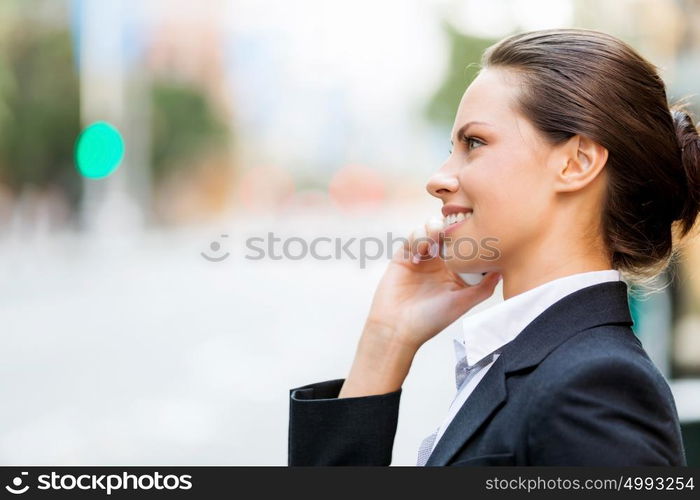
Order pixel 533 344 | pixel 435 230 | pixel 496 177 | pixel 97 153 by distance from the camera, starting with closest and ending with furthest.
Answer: pixel 533 344, pixel 496 177, pixel 435 230, pixel 97 153

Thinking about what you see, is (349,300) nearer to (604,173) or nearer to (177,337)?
(177,337)

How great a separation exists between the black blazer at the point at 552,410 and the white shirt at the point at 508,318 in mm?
42

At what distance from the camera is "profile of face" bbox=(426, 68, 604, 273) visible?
5.51 feet

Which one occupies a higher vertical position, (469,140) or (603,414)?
(469,140)

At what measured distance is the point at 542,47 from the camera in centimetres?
172

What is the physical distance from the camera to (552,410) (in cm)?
137

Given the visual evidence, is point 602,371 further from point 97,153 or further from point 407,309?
point 97,153

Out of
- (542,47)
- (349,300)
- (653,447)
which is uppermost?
(542,47)

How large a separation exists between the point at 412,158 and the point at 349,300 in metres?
34.3

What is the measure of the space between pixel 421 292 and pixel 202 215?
5031 centimetres

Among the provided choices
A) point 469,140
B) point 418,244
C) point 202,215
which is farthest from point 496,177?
point 202,215

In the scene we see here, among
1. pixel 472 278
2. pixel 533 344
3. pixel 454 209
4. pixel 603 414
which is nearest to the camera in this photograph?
pixel 603 414

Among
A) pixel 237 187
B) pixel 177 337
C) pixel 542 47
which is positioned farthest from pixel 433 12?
pixel 237 187

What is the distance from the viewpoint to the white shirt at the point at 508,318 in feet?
5.52
